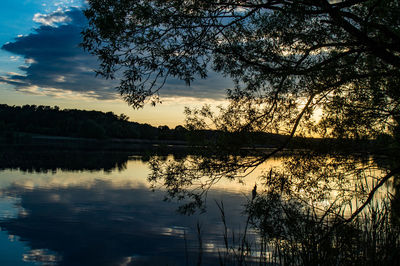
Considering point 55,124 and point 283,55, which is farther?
point 55,124

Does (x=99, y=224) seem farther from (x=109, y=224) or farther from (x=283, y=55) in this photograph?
(x=283, y=55)

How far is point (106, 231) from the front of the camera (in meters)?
10.4

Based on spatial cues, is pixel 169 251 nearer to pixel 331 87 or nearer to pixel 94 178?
pixel 331 87

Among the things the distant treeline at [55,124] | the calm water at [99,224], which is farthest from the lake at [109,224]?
the distant treeline at [55,124]

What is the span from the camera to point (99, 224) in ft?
36.4

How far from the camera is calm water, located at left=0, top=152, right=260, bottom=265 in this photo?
847 cm

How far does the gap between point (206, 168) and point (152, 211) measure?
623cm

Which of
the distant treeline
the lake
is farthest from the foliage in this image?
the distant treeline

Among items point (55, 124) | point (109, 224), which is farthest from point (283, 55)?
point (55, 124)

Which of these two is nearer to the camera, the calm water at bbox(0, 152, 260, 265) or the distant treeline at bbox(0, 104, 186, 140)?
the calm water at bbox(0, 152, 260, 265)

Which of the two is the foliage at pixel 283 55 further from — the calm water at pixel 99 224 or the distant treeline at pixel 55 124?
the distant treeline at pixel 55 124

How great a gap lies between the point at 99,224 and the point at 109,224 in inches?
12.4

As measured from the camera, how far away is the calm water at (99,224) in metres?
8.47

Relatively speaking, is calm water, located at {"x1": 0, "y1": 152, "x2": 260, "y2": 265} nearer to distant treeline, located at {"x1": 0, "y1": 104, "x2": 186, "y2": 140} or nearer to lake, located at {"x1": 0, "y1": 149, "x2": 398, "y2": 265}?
lake, located at {"x1": 0, "y1": 149, "x2": 398, "y2": 265}
